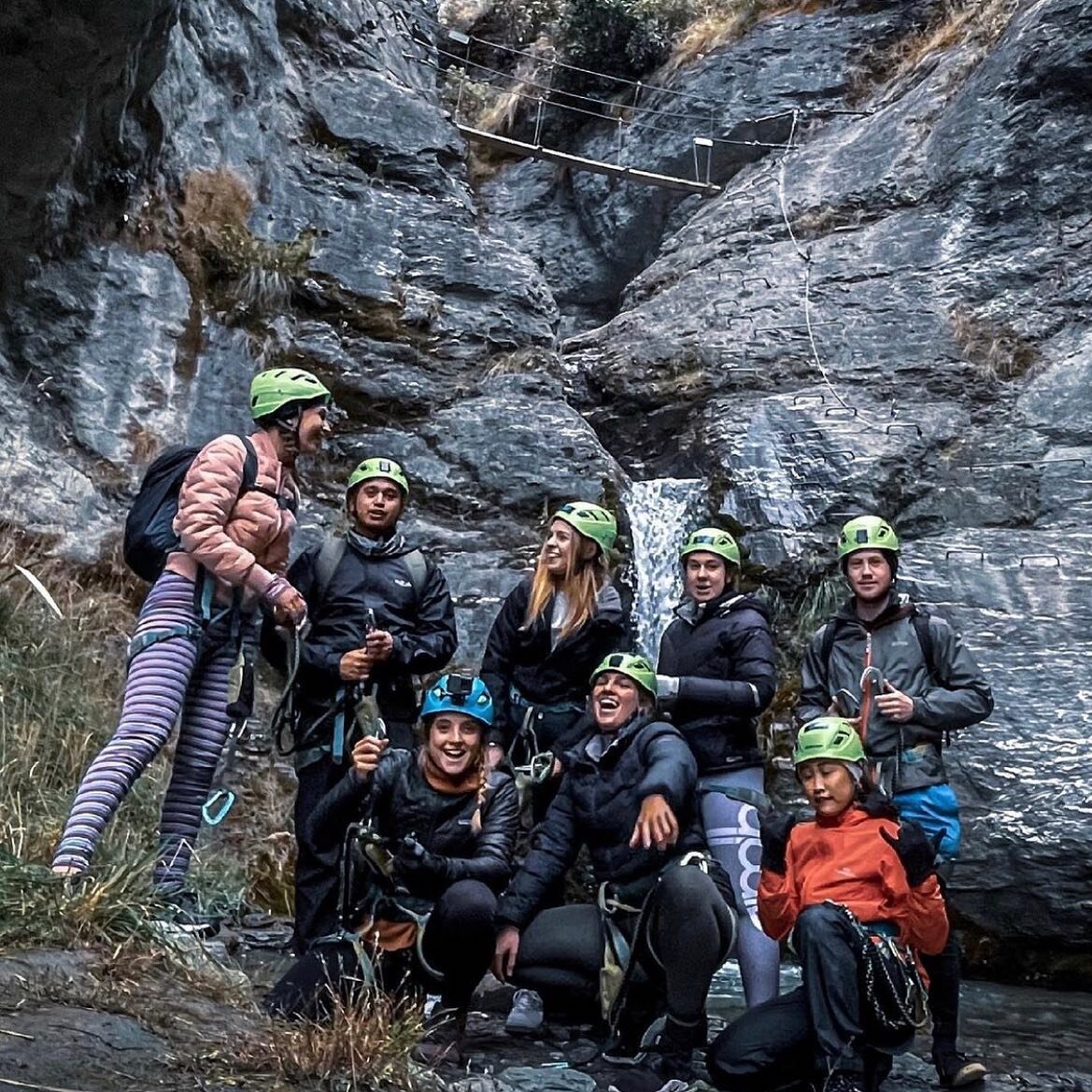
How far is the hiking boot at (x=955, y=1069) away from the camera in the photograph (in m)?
4.48

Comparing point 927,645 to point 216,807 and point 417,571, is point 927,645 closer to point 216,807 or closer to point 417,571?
point 417,571

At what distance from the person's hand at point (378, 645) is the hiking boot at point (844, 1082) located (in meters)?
2.16

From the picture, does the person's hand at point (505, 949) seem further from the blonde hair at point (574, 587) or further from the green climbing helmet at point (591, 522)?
the green climbing helmet at point (591, 522)

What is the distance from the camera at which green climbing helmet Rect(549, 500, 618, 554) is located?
5.30 meters

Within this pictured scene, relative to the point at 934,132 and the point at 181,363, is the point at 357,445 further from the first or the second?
the point at 934,132

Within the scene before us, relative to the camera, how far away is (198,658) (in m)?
4.81

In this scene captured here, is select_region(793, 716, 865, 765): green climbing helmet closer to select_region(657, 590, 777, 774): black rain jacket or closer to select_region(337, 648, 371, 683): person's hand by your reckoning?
select_region(657, 590, 777, 774): black rain jacket

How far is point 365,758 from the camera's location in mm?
4383

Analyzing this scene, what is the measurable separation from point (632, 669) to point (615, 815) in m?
0.55

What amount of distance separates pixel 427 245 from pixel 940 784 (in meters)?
7.67

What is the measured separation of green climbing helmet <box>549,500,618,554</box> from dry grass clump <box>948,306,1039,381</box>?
5882mm

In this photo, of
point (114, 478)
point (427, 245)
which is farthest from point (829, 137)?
point (114, 478)

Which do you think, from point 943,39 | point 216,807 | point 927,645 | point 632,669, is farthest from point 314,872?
point 943,39

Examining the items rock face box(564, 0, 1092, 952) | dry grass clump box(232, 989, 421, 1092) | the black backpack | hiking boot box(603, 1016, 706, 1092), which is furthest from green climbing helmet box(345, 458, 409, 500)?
rock face box(564, 0, 1092, 952)
